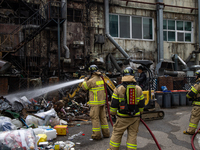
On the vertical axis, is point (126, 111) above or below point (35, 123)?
above

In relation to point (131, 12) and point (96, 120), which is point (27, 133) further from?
point (131, 12)

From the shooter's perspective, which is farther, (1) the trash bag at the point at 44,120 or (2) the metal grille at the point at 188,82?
(2) the metal grille at the point at 188,82

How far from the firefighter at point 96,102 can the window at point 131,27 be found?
9775 mm

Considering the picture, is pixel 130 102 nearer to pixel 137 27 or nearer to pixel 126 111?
pixel 126 111

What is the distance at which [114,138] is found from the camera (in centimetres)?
361

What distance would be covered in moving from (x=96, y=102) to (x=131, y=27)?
36.4 ft

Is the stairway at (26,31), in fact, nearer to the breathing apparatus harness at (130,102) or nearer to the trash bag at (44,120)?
the trash bag at (44,120)

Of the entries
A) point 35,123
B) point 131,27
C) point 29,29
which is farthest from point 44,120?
point 131,27

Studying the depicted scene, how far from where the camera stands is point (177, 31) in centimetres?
1606

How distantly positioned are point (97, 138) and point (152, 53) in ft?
37.6

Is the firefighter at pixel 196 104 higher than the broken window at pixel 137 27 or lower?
lower

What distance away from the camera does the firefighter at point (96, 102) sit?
4.96m

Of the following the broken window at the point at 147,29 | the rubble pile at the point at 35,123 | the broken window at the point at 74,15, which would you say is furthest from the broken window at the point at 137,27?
the rubble pile at the point at 35,123

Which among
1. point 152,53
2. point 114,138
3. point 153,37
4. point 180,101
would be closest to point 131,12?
point 153,37
